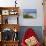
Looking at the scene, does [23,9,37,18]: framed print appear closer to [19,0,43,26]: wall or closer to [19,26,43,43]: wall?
[19,0,43,26]: wall

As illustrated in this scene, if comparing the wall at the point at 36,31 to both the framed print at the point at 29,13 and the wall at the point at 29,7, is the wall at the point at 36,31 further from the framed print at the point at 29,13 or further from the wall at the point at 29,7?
the framed print at the point at 29,13

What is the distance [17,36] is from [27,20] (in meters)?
0.59

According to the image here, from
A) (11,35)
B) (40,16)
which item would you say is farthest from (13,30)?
(40,16)

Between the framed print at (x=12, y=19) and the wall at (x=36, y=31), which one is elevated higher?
the framed print at (x=12, y=19)

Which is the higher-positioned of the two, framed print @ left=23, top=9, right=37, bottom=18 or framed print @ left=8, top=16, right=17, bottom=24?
framed print @ left=23, top=9, right=37, bottom=18

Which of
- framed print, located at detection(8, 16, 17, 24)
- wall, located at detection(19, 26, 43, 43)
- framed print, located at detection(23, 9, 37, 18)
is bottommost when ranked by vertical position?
wall, located at detection(19, 26, 43, 43)

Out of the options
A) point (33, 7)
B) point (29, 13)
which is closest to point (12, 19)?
point (29, 13)

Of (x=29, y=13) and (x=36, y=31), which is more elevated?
(x=29, y=13)

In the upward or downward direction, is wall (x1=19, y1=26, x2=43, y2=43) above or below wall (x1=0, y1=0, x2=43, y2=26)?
below

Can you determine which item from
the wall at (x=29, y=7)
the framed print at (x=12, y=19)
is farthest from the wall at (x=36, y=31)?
the framed print at (x=12, y=19)

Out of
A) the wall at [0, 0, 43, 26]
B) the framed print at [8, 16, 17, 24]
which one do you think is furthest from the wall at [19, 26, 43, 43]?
the framed print at [8, 16, 17, 24]

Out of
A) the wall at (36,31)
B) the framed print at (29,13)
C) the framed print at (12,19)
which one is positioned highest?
the framed print at (29,13)

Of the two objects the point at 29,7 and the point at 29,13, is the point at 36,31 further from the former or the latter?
the point at 29,7

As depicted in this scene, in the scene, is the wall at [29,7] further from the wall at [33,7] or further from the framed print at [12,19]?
the framed print at [12,19]
